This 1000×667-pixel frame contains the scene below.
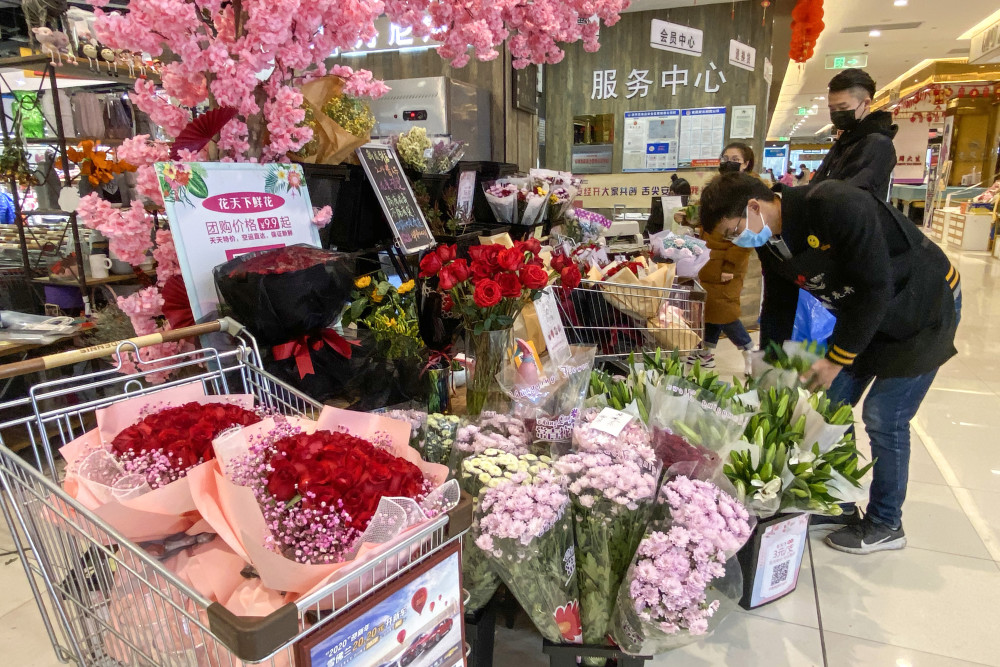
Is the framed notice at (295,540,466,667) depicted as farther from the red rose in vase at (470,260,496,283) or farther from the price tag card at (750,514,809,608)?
the price tag card at (750,514,809,608)

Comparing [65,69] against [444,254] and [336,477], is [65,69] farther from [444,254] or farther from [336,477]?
[336,477]

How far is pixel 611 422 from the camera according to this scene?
154 centimetres

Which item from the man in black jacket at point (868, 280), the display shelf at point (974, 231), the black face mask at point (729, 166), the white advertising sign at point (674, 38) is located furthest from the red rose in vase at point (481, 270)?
the display shelf at point (974, 231)

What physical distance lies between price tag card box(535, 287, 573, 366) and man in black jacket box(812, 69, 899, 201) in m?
2.01

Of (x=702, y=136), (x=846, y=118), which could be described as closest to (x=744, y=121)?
(x=702, y=136)

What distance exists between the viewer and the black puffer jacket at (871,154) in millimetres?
3186

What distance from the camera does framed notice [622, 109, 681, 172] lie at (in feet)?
21.0

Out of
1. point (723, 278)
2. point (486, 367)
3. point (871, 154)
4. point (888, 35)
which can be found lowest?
point (723, 278)

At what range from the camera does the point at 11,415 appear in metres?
3.45

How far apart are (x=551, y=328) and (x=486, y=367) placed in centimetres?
29

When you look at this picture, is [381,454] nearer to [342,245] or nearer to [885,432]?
[342,245]

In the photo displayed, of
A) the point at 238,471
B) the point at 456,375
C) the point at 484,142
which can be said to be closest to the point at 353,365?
the point at 456,375

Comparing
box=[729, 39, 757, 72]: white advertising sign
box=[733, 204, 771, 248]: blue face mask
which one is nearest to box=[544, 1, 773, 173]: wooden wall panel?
box=[729, 39, 757, 72]: white advertising sign

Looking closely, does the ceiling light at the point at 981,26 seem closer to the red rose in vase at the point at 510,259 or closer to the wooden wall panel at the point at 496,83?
the wooden wall panel at the point at 496,83
